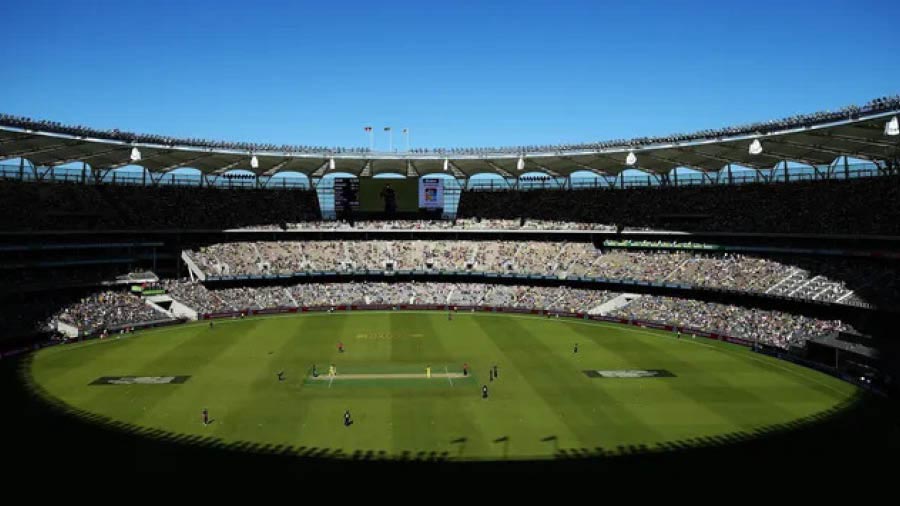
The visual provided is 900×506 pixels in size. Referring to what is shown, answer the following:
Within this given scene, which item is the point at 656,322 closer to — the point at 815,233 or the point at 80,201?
the point at 815,233

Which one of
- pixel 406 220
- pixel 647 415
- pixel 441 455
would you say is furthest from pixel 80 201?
pixel 647 415

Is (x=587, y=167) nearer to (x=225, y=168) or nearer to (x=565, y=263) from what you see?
(x=565, y=263)

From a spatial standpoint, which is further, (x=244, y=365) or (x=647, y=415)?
(x=244, y=365)

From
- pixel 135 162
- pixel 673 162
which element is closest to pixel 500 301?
pixel 673 162

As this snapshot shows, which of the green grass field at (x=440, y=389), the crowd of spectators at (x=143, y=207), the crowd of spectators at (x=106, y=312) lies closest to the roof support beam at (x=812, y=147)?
the green grass field at (x=440, y=389)

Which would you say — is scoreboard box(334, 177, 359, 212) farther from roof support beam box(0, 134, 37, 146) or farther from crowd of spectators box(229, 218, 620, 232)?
roof support beam box(0, 134, 37, 146)

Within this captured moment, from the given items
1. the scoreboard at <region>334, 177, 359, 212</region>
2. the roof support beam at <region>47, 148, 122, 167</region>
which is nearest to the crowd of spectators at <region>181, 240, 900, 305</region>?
the scoreboard at <region>334, 177, 359, 212</region>
